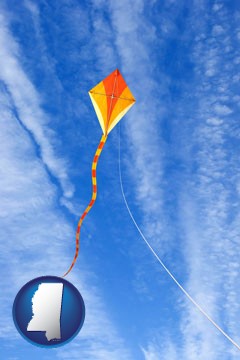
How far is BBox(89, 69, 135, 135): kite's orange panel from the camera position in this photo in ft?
31.5

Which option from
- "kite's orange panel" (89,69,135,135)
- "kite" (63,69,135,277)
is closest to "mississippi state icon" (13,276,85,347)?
"kite" (63,69,135,277)

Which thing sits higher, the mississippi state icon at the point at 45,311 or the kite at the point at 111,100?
the kite at the point at 111,100

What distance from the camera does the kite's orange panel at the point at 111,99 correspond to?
31.5ft

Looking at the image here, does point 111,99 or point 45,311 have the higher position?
point 111,99

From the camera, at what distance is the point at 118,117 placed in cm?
998

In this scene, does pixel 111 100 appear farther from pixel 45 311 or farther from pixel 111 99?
pixel 45 311

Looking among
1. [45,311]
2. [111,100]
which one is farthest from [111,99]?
[45,311]

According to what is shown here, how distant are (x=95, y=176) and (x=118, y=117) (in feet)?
7.16

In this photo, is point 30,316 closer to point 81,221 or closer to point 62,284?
point 62,284

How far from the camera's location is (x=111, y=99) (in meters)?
9.77

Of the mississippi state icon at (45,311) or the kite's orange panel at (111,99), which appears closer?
the mississippi state icon at (45,311)

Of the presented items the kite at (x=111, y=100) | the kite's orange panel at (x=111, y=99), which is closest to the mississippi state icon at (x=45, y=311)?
the kite at (x=111, y=100)

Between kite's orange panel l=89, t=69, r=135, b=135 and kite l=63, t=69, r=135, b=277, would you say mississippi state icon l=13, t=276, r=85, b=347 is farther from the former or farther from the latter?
kite's orange panel l=89, t=69, r=135, b=135

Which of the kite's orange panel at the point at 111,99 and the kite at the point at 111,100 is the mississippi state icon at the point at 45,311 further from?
the kite's orange panel at the point at 111,99
